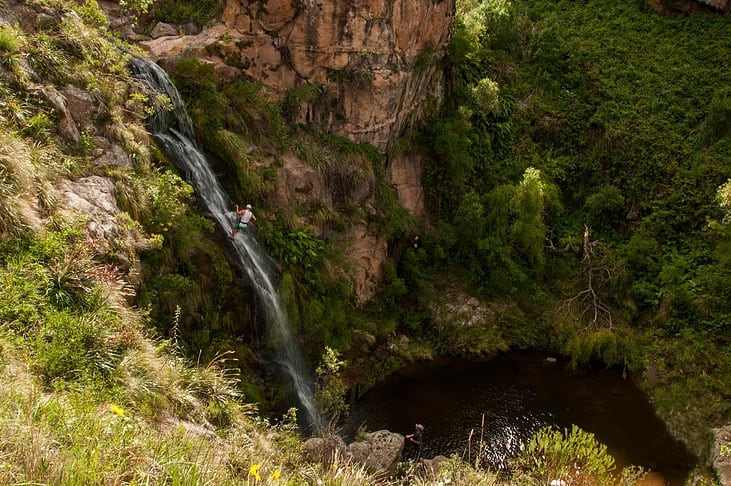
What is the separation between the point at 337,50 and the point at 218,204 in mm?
5577

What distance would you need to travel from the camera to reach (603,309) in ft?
50.9

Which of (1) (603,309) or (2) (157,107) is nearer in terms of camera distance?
(2) (157,107)

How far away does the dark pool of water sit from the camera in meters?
11.8

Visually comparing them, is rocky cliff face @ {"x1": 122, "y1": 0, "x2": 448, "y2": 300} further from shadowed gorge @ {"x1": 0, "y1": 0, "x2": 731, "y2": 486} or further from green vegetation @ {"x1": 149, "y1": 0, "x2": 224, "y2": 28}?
green vegetation @ {"x1": 149, "y1": 0, "x2": 224, "y2": 28}

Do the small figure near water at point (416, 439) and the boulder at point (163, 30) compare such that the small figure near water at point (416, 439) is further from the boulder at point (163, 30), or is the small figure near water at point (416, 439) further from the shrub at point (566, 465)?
the boulder at point (163, 30)

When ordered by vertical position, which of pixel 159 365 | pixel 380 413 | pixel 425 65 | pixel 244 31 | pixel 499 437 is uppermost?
pixel 425 65

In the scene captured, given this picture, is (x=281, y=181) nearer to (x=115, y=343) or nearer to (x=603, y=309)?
(x=115, y=343)

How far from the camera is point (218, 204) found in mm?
11117

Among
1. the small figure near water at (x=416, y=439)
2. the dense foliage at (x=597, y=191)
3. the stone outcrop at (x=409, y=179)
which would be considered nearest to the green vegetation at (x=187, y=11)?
the stone outcrop at (x=409, y=179)

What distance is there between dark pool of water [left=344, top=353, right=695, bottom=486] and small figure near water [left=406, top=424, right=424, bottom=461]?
19cm

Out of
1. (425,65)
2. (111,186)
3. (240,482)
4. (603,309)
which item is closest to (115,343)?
(240,482)

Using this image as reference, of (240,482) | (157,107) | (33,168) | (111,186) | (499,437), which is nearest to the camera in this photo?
(240,482)

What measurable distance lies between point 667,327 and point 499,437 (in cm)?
680

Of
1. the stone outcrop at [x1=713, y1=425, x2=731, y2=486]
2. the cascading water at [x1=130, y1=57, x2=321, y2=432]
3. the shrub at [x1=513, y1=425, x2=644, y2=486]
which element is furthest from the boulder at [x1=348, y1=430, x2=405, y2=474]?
the stone outcrop at [x1=713, y1=425, x2=731, y2=486]
